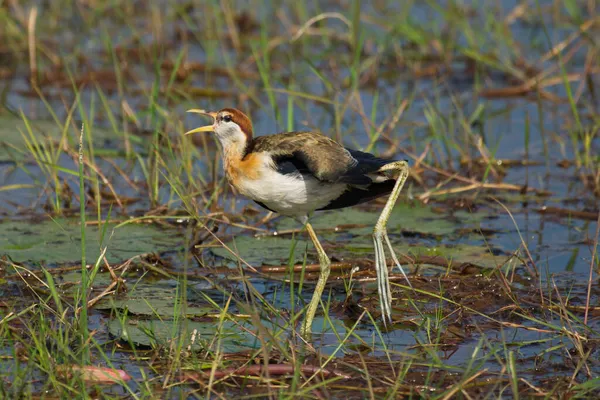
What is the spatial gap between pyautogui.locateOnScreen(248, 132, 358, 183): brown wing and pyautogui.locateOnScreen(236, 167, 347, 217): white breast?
50 millimetres

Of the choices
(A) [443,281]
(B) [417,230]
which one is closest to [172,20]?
(B) [417,230]

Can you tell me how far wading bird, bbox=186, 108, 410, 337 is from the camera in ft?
15.5

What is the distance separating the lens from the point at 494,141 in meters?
8.27

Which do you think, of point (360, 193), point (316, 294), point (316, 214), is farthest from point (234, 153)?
point (316, 214)

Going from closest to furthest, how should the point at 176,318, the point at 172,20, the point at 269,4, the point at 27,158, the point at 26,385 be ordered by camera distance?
1. the point at 26,385
2. the point at 176,318
3. the point at 27,158
4. the point at 172,20
5. the point at 269,4

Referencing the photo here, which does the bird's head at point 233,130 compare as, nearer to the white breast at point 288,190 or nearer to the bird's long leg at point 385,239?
the white breast at point 288,190

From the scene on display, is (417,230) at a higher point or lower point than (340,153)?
lower

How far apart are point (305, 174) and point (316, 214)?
1.89 metres

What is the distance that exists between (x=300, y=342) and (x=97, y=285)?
4.24ft

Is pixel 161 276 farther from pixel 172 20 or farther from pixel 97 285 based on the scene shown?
pixel 172 20

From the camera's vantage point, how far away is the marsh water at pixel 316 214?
15.6ft

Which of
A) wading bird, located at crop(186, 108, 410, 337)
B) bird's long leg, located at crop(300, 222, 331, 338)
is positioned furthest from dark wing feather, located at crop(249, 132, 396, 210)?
bird's long leg, located at crop(300, 222, 331, 338)

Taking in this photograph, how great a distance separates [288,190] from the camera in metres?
4.71

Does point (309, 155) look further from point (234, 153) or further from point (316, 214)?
point (316, 214)
